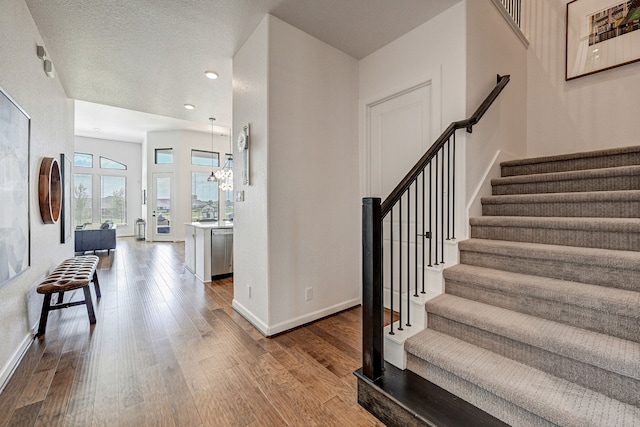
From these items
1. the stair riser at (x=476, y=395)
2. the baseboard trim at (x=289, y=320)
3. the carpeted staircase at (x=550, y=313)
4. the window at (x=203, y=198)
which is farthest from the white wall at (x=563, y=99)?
the window at (x=203, y=198)

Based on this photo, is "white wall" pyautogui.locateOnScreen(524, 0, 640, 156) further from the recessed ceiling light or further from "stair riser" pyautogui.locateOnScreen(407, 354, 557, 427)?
the recessed ceiling light

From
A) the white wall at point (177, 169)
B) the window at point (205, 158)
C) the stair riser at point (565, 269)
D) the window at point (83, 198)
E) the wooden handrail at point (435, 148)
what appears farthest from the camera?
the window at point (205, 158)

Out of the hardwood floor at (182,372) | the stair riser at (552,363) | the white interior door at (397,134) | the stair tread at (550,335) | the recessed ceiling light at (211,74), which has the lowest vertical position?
the hardwood floor at (182,372)

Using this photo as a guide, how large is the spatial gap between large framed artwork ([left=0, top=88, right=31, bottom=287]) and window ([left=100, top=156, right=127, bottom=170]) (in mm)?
8489

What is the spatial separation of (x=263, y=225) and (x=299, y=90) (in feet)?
4.37

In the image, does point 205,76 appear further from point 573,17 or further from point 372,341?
point 573,17

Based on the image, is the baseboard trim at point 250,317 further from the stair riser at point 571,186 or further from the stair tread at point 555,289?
the stair riser at point 571,186

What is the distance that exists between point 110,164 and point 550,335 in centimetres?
1183

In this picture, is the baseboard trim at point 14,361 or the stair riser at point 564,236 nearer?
the stair riser at point 564,236

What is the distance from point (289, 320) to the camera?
2568mm

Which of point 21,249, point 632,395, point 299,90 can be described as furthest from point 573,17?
point 21,249

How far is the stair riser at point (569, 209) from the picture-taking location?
71.0 inches

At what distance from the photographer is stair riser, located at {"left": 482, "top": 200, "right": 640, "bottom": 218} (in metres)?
1.80

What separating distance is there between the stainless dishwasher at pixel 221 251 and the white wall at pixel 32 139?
1.84 meters
